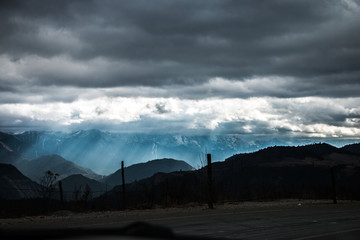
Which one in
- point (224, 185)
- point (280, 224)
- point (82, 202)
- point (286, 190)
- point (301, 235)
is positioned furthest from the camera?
point (286, 190)

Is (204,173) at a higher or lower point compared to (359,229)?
higher

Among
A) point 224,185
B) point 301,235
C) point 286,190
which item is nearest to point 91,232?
point 301,235

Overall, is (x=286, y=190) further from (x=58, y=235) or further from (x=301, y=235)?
(x=58, y=235)

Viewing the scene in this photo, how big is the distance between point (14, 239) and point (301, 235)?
11.6 metres

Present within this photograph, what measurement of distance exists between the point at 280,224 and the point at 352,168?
190m

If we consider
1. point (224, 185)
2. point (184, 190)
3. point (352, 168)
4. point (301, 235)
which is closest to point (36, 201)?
point (184, 190)

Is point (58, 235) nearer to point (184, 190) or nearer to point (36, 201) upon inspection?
point (36, 201)

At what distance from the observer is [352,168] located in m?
192

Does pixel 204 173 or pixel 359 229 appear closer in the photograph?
pixel 359 229

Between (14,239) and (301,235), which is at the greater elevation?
(14,239)

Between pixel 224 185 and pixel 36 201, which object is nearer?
pixel 36 201

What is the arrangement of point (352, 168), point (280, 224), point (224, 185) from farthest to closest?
point (352, 168) → point (224, 185) → point (280, 224)

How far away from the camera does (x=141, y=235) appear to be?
3.10 meters

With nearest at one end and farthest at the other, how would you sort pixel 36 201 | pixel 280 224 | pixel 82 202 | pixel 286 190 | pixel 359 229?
1. pixel 359 229
2. pixel 280 224
3. pixel 82 202
4. pixel 36 201
5. pixel 286 190
